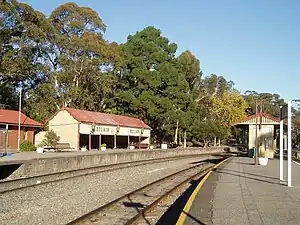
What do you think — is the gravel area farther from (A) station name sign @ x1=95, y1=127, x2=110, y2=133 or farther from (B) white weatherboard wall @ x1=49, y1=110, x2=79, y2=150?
(A) station name sign @ x1=95, y1=127, x2=110, y2=133

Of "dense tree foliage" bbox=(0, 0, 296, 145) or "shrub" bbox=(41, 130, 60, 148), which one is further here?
"dense tree foliage" bbox=(0, 0, 296, 145)

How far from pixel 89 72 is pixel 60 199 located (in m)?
46.9

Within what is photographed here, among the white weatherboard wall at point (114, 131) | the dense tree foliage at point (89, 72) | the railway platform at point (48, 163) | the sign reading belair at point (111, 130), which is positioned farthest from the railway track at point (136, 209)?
the dense tree foliage at point (89, 72)

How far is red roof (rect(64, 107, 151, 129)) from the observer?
49.5 m

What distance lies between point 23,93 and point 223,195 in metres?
52.1

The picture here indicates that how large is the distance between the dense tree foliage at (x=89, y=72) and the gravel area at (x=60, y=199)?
3442 centimetres

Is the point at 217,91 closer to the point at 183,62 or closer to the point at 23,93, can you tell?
the point at 183,62

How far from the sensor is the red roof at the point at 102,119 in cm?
4947

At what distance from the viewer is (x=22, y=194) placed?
1473cm

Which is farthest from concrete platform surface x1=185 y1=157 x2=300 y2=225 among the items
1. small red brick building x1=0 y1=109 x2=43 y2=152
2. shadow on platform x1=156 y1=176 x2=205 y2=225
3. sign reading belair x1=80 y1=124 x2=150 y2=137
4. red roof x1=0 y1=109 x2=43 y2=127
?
sign reading belair x1=80 y1=124 x2=150 y2=137

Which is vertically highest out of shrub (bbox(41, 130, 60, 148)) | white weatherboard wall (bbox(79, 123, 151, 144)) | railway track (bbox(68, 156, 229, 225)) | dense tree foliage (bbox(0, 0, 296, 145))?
dense tree foliage (bbox(0, 0, 296, 145))

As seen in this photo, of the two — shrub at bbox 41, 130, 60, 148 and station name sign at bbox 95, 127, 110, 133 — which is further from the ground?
station name sign at bbox 95, 127, 110, 133

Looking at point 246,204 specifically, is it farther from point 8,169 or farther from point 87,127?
point 87,127

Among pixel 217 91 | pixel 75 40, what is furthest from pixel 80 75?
pixel 217 91
